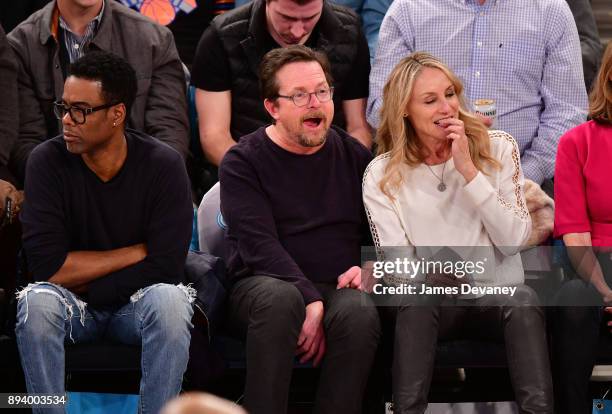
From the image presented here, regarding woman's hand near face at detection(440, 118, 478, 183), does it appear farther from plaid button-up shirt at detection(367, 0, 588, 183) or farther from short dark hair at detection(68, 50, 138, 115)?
short dark hair at detection(68, 50, 138, 115)

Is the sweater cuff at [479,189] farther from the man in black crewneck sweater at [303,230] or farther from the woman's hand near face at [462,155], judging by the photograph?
the man in black crewneck sweater at [303,230]

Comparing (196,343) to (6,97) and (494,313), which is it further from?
(6,97)

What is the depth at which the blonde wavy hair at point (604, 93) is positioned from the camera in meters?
3.51

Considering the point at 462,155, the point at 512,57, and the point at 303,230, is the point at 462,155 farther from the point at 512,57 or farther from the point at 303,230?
the point at 512,57

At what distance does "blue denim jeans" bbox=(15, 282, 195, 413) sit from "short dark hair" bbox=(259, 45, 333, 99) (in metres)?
0.82

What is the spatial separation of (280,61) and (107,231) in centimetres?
86

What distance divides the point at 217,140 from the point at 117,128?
2.71 feet

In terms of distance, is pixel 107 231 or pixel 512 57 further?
pixel 512 57

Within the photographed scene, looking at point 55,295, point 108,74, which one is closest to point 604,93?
point 108,74

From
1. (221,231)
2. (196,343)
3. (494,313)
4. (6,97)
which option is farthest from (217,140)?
(494,313)

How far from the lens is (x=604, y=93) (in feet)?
11.6

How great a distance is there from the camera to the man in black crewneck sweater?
10.4 ft

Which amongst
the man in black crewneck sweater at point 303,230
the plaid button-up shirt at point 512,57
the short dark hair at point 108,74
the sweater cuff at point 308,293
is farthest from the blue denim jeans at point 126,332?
the plaid button-up shirt at point 512,57

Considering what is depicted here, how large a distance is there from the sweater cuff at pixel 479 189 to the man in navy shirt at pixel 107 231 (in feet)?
3.13
